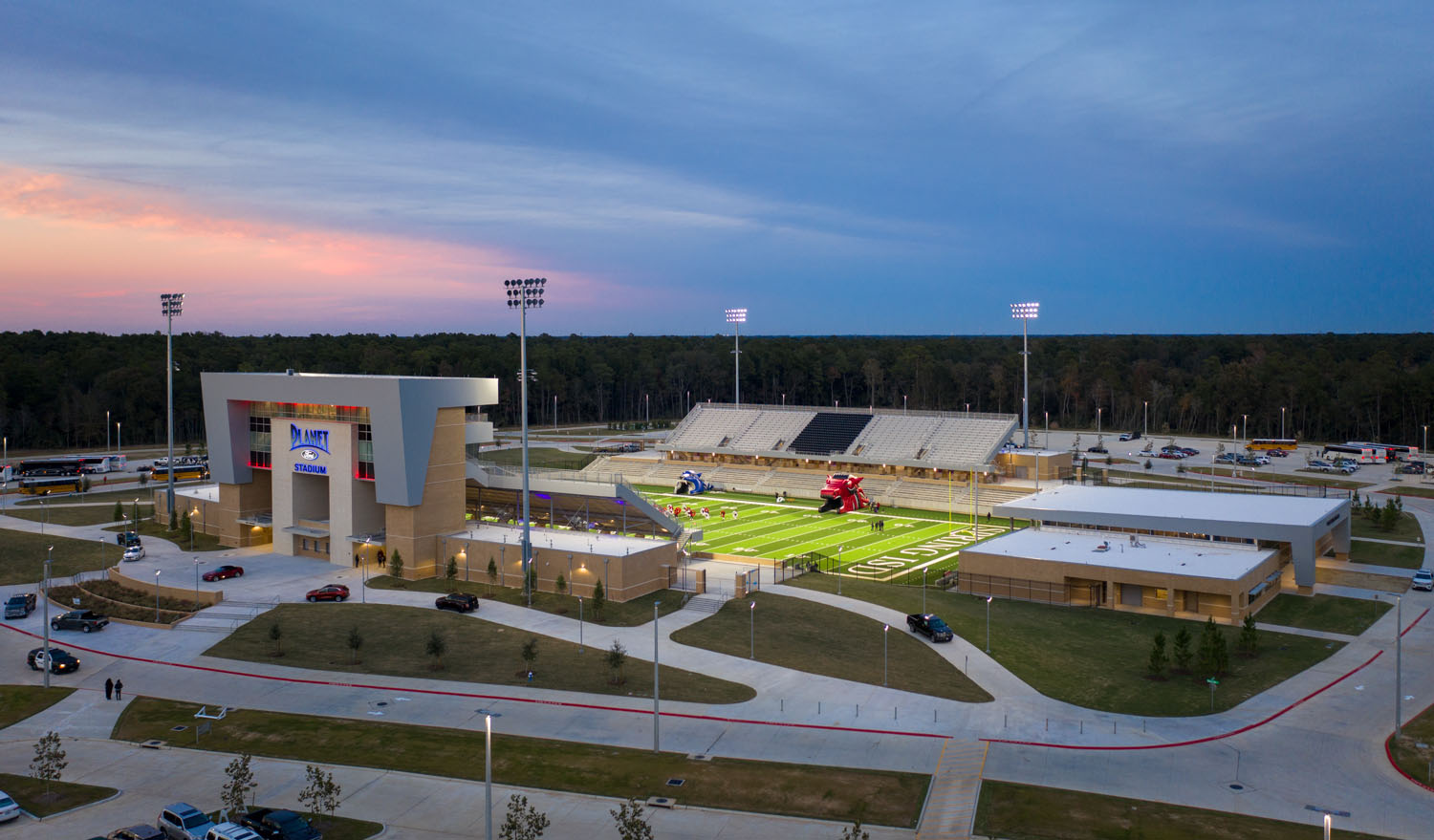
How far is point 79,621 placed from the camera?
160 feet

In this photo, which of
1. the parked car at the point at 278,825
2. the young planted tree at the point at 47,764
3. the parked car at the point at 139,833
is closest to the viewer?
the parked car at the point at 139,833

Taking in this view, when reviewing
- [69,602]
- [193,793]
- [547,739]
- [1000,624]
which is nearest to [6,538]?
[69,602]

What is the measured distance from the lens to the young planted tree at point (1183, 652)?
4188cm

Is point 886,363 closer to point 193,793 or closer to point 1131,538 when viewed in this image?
point 1131,538

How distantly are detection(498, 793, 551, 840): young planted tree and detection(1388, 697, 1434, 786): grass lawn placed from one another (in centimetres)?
2689

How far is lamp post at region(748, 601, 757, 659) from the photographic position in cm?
4438

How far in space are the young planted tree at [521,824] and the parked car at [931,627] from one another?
23.2 m

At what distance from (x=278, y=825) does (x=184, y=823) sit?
2.54m

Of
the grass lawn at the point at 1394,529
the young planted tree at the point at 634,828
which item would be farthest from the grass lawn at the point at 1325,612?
the young planted tree at the point at 634,828

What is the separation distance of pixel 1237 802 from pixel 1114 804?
A: 372cm

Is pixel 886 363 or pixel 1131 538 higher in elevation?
pixel 886 363

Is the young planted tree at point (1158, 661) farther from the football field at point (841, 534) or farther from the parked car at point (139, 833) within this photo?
the parked car at point (139, 833)

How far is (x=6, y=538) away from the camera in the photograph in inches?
2677

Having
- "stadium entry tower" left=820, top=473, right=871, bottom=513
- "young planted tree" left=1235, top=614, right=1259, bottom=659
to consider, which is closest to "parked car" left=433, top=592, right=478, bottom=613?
"young planted tree" left=1235, top=614, right=1259, bottom=659
